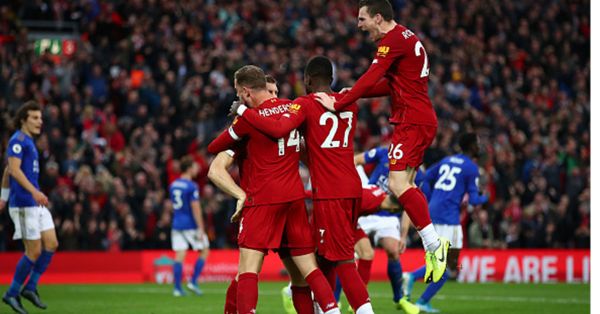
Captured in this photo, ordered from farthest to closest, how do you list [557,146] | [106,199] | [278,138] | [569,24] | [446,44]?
[569,24] → [446,44] → [557,146] → [106,199] → [278,138]

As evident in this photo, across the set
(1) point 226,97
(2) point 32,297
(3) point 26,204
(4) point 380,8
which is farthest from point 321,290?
(1) point 226,97

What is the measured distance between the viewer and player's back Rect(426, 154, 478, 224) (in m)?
14.0

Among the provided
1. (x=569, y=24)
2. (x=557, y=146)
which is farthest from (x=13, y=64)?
(x=569, y=24)

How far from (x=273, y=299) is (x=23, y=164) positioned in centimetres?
514

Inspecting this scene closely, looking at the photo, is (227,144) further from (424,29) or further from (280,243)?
(424,29)

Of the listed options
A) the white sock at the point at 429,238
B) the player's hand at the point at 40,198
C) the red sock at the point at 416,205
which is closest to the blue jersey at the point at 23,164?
the player's hand at the point at 40,198

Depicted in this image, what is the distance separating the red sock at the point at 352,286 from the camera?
9055 millimetres

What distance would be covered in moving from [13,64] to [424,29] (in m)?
12.4

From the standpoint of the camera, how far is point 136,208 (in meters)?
21.7

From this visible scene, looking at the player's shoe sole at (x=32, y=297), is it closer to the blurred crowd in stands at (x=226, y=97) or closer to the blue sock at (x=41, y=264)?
the blue sock at (x=41, y=264)

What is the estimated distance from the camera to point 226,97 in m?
24.3

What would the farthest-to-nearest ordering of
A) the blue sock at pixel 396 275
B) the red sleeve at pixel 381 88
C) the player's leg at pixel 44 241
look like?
the blue sock at pixel 396 275
the player's leg at pixel 44 241
the red sleeve at pixel 381 88

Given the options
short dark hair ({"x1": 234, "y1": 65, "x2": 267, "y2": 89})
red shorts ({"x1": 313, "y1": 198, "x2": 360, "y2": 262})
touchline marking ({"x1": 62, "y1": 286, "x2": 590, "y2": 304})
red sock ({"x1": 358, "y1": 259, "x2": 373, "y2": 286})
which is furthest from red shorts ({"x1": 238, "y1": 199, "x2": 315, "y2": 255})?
touchline marking ({"x1": 62, "y1": 286, "x2": 590, "y2": 304})

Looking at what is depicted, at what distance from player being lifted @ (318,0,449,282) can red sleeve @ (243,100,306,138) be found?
1.02 meters
